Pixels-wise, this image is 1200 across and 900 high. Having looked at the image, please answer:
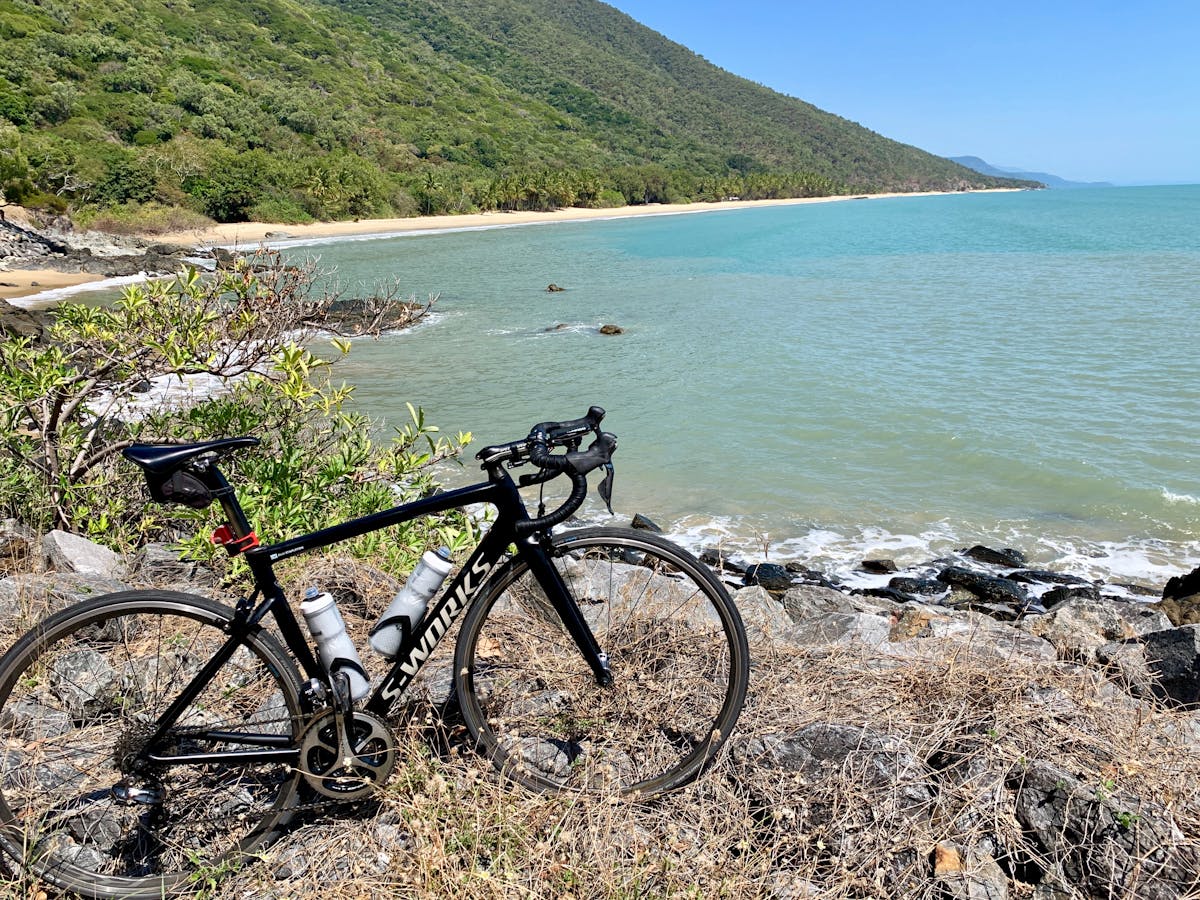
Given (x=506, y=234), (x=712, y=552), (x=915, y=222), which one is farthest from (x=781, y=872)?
(x=915, y=222)

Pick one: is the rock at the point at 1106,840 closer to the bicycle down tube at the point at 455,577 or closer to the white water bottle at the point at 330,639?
the bicycle down tube at the point at 455,577

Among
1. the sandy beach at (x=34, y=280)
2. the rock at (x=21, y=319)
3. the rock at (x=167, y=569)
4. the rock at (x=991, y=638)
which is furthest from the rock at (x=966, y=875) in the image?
the sandy beach at (x=34, y=280)

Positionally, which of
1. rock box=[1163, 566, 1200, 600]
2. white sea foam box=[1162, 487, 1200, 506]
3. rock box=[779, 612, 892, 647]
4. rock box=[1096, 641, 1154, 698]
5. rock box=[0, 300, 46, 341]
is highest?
rock box=[1096, 641, 1154, 698]

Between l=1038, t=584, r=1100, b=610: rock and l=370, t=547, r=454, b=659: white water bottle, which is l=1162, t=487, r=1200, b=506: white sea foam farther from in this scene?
l=370, t=547, r=454, b=659: white water bottle

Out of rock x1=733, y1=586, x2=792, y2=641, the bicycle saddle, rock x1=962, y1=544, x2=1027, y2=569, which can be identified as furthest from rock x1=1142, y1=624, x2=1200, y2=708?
the bicycle saddle

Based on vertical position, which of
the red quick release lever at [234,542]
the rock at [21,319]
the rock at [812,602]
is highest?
the red quick release lever at [234,542]

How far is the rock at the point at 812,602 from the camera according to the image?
7.25 metres

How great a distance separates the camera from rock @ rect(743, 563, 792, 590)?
28.2ft

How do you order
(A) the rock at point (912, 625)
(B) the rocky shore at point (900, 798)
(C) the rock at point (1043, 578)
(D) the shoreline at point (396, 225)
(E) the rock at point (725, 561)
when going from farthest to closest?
(D) the shoreline at point (396, 225), (E) the rock at point (725, 561), (C) the rock at point (1043, 578), (A) the rock at point (912, 625), (B) the rocky shore at point (900, 798)

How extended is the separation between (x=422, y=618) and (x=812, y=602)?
5.48 meters

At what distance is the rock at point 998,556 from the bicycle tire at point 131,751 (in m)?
8.45

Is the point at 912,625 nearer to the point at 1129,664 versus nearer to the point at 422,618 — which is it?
the point at 1129,664

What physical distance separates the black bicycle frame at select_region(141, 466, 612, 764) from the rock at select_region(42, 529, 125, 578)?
223 centimetres

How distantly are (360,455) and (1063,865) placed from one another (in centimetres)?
485
